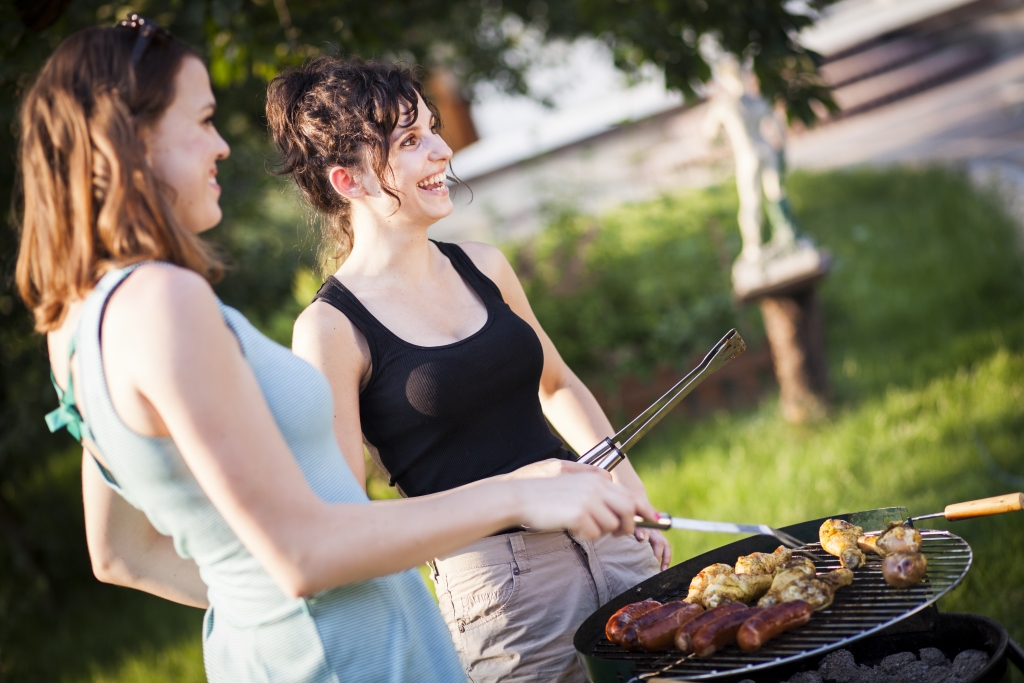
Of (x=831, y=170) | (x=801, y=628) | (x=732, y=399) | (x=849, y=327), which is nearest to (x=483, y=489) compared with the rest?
(x=801, y=628)

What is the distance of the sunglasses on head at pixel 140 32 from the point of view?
1.26 meters

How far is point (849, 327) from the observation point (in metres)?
6.30

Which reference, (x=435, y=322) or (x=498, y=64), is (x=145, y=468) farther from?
(x=498, y=64)

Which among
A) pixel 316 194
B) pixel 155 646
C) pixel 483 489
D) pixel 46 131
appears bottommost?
pixel 155 646

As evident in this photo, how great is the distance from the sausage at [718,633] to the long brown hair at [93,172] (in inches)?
41.5

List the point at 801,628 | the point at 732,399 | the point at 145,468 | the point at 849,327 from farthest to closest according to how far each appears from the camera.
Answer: the point at 849,327, the point at 732,399, the point at 801,628, the point at 145,468

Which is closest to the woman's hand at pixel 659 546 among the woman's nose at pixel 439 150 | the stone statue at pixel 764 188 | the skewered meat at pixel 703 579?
the skewered meat at pixel 703 579

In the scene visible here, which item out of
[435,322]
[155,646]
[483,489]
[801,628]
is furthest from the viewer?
[155,646]

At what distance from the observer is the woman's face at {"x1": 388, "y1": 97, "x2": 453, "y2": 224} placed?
6.64ft

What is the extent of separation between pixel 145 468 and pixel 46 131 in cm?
48

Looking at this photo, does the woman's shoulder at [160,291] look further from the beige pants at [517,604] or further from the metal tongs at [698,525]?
the beige pants at [517,604]

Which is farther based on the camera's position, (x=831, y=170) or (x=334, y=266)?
(x=831, y=170)

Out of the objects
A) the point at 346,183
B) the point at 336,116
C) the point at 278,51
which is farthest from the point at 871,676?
the point at 278,51

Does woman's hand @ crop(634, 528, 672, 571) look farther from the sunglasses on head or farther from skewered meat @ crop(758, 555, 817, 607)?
the sunglasses on head
